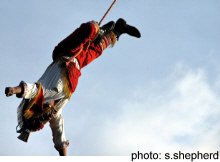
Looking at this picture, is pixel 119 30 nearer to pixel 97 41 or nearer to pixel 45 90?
pixel 97 41

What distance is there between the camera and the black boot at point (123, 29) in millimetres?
11898

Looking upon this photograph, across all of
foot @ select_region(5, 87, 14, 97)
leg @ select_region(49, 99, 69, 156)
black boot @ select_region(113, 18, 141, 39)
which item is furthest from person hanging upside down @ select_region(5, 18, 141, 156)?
foot @ select_region(5, 87, 14, 97)

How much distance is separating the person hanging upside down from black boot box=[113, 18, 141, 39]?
364 millimetres

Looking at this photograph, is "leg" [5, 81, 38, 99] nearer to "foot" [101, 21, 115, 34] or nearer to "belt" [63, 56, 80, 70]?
"belt" [63, 56, 80, 70]

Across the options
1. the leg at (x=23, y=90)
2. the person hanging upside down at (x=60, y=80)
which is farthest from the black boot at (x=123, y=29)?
the leg at (x=23, y=90)

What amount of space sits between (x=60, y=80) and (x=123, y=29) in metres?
1.74

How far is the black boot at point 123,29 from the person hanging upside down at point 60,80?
14.3 inches

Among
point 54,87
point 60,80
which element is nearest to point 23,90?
point 54,87

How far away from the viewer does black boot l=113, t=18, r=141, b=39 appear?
1190cm

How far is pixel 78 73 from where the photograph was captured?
1152 cm

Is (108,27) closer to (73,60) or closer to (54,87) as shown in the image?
(73,60)

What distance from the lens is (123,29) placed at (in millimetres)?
11992

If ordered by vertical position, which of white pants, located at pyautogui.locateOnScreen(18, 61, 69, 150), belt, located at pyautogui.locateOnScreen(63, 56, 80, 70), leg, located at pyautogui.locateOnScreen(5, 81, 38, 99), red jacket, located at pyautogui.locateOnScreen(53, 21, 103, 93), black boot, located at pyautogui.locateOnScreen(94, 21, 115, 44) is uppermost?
black boot, located at pyautogui.locateOnScreen(94, 21, 115, 44)

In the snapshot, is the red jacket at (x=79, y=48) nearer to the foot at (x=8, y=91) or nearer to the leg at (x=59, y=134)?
the leg at (x=59, y=134)
